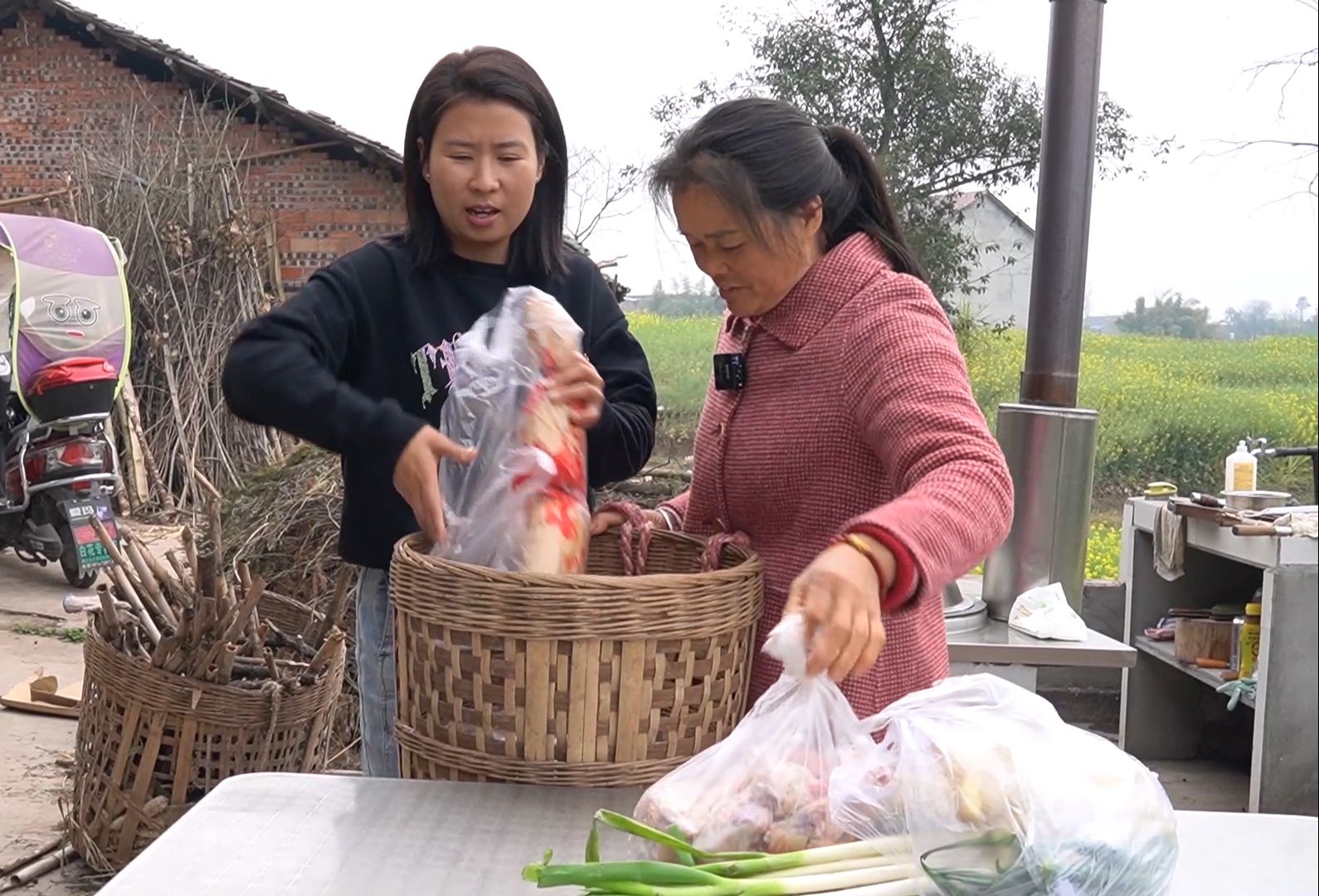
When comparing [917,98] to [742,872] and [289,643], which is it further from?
[742,872]

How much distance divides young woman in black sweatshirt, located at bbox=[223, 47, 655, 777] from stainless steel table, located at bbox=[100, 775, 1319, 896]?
0.33 metres

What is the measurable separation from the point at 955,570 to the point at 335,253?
971 centimetres

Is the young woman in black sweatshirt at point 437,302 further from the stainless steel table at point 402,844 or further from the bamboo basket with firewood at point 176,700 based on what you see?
the bamboo basket with firewood at point 176,700

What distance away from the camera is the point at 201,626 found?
304 cm

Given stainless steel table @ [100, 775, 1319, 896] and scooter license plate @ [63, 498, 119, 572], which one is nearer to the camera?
stainless steel table @ [100, 775, 1319, 896]

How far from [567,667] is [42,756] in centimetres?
383

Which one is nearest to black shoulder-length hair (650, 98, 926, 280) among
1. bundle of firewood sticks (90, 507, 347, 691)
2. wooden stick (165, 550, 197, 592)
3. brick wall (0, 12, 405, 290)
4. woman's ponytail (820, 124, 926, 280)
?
woman's ponytail (820, 124, 926, 280)

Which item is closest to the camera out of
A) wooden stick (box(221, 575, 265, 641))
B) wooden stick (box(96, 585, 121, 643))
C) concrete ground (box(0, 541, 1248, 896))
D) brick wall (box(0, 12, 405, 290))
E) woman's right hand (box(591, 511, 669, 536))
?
woman's right hand (box(591, 511, 669, 536))

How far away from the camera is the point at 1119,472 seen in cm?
655

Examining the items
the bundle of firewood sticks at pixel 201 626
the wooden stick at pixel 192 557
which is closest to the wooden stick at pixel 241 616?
the bundle of firewood sticks at pixel 201 626

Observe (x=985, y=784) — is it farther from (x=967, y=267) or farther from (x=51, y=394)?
(x=51, y=394)

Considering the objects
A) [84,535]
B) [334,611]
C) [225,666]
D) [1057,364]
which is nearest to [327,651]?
[334,611]

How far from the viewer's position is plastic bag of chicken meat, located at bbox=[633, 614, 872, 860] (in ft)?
3.69

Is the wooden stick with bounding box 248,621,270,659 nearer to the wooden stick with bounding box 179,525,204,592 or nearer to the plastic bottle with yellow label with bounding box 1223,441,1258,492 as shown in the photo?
the wooden stick with bounding box 179,525,204,592
